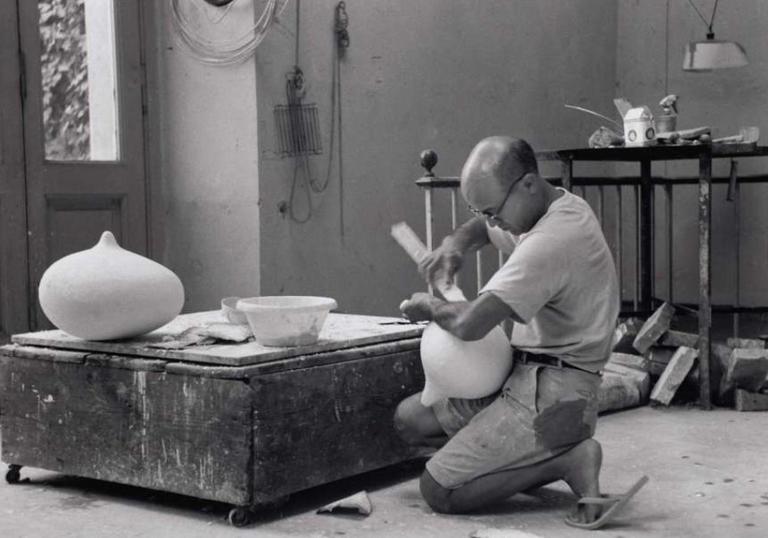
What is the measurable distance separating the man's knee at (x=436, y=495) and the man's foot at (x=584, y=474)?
1.17 ft

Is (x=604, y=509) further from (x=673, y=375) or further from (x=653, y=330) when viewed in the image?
(x=653, y=330)

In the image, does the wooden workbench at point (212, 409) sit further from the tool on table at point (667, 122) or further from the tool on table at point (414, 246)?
the tool on table at point (667, 122)

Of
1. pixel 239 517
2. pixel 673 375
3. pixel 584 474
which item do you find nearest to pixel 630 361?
pixel 673 375

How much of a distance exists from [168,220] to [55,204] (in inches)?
28.2

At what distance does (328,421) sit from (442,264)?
617 millimetres

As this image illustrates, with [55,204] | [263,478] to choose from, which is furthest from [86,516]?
[55,204]

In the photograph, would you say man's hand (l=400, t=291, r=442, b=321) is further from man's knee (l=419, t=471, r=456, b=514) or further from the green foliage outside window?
the green foliage outside window

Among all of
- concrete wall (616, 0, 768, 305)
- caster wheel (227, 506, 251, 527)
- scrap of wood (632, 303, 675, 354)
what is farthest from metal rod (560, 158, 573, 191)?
concrete wall (616, 0, 768, 305)

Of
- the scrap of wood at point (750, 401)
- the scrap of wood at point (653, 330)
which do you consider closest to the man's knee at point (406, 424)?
the scrap of wood at point (750, 401)

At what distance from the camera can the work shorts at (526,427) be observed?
3.39m

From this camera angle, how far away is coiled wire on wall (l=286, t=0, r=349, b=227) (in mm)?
5992

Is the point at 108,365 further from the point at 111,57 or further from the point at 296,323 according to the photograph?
the point at 111,57

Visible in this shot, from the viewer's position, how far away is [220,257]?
5973mm

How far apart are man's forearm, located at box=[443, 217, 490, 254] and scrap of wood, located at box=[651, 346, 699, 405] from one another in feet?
6.09
